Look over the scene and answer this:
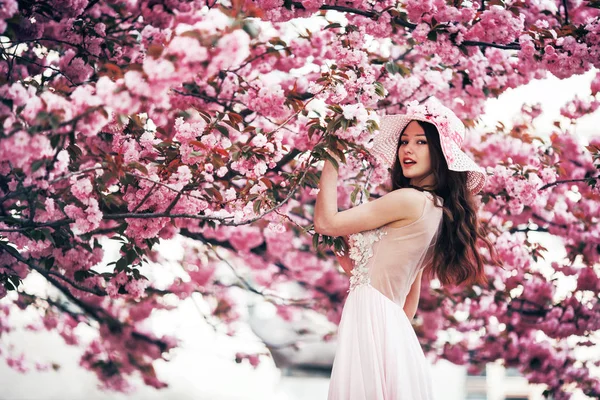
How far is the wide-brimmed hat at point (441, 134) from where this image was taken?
187cm

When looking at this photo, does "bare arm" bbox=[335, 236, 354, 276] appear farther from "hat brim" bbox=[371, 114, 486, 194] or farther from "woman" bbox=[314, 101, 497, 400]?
"hat brim" bbox=[371, 114, 486, 194]

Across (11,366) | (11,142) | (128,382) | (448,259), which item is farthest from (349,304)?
(11,366)

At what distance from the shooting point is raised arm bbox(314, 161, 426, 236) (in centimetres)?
175

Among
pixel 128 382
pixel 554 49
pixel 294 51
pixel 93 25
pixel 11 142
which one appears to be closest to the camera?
pixel 11 142

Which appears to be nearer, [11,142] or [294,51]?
[11,142]

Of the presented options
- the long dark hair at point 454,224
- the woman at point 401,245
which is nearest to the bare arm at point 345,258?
the woman at point 401,245

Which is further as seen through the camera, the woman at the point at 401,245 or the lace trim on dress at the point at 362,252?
the lace trim on dress at the point at 362,252

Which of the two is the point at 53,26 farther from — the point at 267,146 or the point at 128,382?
the point at 128,382

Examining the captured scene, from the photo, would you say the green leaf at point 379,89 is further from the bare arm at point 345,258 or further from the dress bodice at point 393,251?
the bare arm at point 345,258

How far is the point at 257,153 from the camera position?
2.18 m

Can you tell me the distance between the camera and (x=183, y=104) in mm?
2943

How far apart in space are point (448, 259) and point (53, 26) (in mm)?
1570

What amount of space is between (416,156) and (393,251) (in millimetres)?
321

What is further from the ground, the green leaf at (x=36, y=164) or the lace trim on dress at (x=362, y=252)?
the green leaf at (x=36, y=164)
